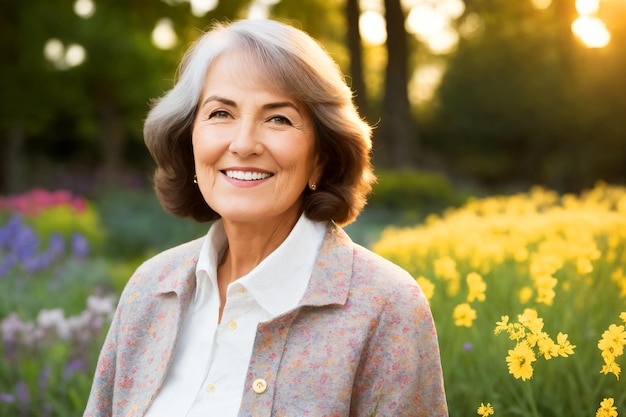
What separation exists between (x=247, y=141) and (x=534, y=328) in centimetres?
87

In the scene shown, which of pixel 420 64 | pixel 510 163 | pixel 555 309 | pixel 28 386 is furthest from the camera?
pixel 420 64

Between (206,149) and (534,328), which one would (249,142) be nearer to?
(206,149)

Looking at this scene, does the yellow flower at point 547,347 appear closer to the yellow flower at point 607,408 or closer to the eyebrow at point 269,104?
the yellow flower at point 607,408

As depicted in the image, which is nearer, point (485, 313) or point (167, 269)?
point (167, 269)

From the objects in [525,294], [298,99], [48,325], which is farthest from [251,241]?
[48,325]

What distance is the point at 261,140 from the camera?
2.02m

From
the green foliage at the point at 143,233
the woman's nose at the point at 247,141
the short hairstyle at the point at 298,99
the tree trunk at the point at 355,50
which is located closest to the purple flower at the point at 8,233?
the green foliage at the point at 143,233

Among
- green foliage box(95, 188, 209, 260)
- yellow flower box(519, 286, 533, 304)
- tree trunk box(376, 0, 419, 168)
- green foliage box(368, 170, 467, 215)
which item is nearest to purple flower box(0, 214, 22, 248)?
green foliage box(95, 188, 209, 260)

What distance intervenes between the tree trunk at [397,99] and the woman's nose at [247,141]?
8.73m

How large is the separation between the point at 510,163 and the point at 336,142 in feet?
76.5

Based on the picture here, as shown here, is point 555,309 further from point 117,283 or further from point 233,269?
point 117,283

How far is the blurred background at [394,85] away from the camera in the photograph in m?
13.2

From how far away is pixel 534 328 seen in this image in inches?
75.7

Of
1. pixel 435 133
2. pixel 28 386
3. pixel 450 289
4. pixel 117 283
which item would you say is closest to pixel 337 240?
pixel 450 289
